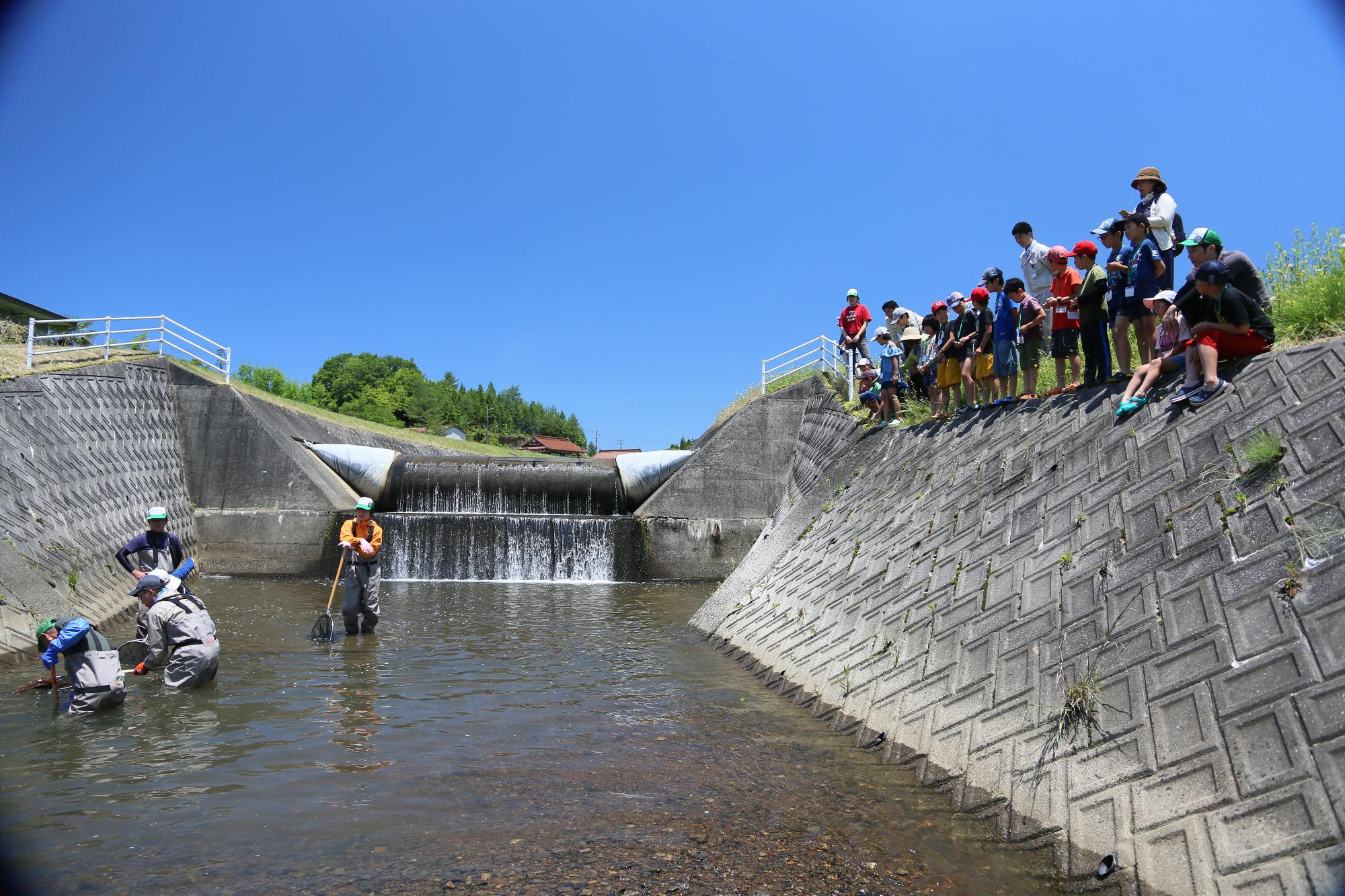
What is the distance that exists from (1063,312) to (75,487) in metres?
14.5

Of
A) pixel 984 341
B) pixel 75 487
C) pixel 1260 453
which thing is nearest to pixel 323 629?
pixel 75 487

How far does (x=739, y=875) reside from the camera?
3.99 m

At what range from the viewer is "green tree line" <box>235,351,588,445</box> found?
89.2m

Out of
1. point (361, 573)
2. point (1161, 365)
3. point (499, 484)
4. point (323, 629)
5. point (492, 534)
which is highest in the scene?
point (499, 484)

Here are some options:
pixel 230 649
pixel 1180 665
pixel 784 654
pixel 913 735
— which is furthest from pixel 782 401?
pixel 1180 665

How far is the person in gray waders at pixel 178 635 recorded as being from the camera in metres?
7.44

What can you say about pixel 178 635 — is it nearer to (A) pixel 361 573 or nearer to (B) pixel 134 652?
(B) pixel 134 652

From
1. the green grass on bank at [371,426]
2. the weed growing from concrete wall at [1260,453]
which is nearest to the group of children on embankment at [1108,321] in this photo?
the weed growing from concrete wall at [1260,453]

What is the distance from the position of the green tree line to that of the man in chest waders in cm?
7397

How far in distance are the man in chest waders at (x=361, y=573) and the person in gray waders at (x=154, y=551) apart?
1815 millimetres

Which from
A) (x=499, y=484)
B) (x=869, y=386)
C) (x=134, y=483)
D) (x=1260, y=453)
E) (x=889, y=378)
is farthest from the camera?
(x=499, y=484)

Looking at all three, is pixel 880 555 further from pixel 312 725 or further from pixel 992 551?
pixel 312 725

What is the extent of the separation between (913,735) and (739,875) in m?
1.89

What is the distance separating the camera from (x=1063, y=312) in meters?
8.17
